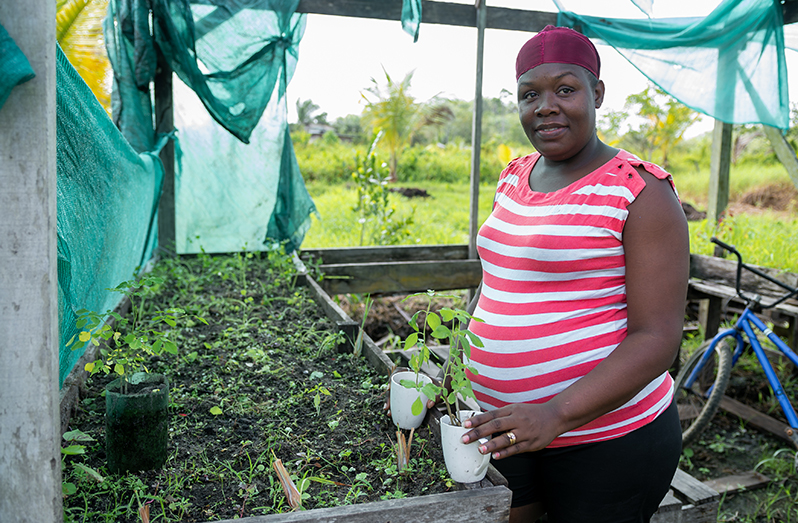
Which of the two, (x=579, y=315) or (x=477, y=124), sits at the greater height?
(x=477, y=124)

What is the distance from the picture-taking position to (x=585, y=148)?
1.46 metres

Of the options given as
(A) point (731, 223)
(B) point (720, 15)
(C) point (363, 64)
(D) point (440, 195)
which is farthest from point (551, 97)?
(C) point (363, 64)

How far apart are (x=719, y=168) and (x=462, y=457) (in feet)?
14.7

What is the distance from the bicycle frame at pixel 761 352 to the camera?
298 centimetres

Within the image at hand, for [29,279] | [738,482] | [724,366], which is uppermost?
[29,279]

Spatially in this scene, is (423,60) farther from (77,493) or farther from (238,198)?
(77,493)

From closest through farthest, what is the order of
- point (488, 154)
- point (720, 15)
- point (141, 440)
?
point (141, 440), point (720, 15), point (488, 154)

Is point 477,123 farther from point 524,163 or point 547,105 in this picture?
point 547,105

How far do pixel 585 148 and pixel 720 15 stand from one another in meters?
3.24

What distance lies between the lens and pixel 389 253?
5.09m

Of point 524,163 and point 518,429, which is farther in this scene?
point 524,163

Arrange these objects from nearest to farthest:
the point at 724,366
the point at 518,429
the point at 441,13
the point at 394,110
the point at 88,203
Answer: the point at 518,429, the point at 88,203, the point at 724,366, the point at 441,13, the point at 394,110

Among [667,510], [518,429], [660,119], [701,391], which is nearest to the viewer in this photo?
[518,429]

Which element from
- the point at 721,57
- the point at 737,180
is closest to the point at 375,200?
the point at 721,57
